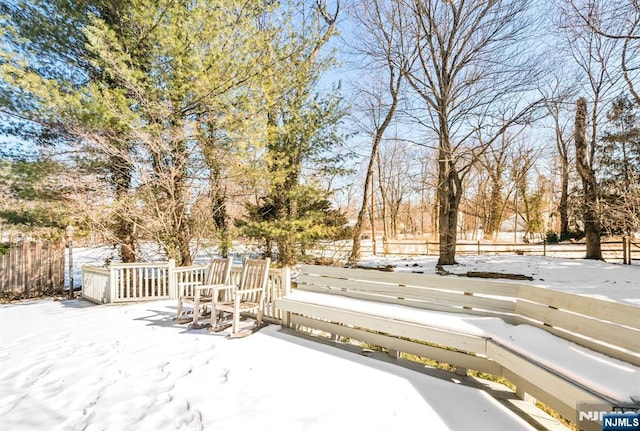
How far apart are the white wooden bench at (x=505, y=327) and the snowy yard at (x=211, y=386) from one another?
31 centimetres

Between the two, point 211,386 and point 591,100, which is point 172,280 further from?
point 591,100

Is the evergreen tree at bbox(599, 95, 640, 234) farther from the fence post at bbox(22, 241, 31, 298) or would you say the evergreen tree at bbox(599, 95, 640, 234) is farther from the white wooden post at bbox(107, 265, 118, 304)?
the fence post at bbox(22, 241, 31, 298)

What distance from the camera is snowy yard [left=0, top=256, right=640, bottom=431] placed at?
7.56ft

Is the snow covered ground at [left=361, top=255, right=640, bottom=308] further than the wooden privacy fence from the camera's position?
No

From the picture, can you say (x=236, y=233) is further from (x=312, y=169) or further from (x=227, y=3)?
(x=227, y=3)

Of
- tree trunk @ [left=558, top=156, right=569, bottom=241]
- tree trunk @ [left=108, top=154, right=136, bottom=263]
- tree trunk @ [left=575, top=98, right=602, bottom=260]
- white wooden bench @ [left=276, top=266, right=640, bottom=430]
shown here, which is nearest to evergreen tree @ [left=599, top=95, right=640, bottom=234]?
tree trunk @ [left=575, top=98, right=602, bottom=260]

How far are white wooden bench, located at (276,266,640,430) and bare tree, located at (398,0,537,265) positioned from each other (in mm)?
7194

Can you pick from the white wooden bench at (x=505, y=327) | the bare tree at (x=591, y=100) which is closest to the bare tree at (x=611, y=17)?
the bare tree at (x=591, y=100)

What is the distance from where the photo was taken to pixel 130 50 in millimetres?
7207

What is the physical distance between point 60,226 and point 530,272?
534 inches

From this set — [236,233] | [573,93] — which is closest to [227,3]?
[236,233]

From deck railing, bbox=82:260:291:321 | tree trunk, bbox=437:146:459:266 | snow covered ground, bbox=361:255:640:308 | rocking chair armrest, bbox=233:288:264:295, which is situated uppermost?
tree trunk, bbox=437:146:459:266

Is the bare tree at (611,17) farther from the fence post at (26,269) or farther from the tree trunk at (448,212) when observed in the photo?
the fence post at (26,269)

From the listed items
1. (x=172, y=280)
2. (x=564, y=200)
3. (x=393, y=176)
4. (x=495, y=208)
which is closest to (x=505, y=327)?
(x=172, y=280)
